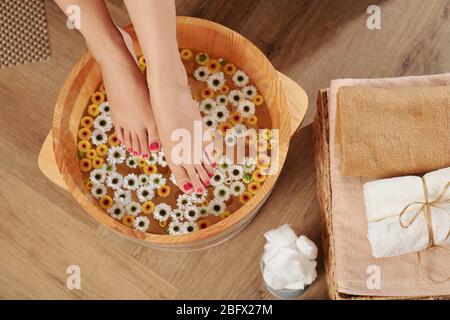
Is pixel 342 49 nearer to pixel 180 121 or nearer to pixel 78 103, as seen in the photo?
pixel 180 121

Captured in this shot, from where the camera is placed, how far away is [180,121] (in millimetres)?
991

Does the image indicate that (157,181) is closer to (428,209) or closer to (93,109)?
(93,109)

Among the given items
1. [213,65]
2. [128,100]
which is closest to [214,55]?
[213,65]

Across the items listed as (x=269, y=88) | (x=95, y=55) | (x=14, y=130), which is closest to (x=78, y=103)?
(x=95, y=55)

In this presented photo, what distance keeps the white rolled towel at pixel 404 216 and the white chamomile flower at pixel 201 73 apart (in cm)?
46

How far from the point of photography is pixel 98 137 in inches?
45.4

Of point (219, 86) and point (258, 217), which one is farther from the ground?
point (219, 86)

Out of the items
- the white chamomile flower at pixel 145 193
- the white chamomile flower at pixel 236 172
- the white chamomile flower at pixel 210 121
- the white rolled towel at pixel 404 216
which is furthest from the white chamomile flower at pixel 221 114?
the white rolled towel at pixel 404 216

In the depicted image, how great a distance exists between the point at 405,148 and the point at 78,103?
0.65m

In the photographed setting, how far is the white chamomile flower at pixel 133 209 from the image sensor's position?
112 cm

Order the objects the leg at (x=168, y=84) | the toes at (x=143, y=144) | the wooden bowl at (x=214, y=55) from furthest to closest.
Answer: the toes at (x=143, y=144), the wooden bowl at (x=214, y=55), the leg at (x=168, y=84)

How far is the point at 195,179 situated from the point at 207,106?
0.19 m

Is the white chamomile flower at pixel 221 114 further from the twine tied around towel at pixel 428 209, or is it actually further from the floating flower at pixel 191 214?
the twine tied around towel at pixel 428 209

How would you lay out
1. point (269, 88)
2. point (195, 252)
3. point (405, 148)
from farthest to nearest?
point (195, 252)
point (269, 88)
point (405, 148)
